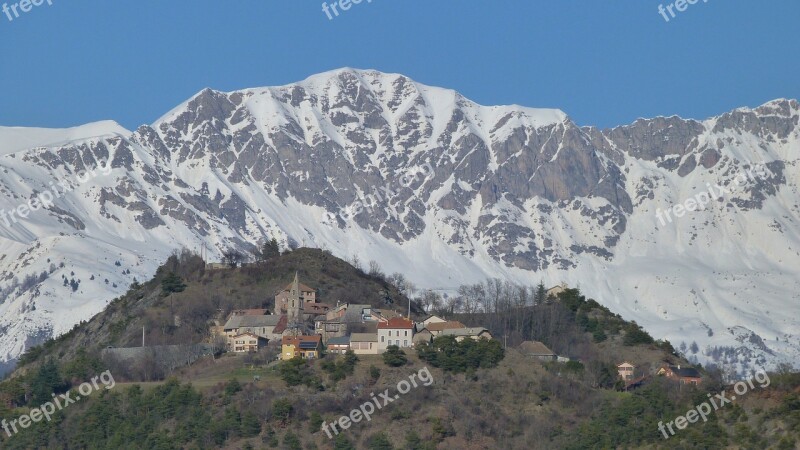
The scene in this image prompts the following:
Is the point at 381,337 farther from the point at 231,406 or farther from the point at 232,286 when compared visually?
the point at 232,286

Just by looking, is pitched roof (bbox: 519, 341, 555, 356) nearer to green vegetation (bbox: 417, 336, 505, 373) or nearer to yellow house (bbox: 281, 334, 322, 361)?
green vegetation (bbox: 417, 336, 505, 373)

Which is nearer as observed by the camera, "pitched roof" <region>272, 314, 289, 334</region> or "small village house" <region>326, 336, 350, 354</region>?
"small village house" <region>326, 336, 350, 354</region>

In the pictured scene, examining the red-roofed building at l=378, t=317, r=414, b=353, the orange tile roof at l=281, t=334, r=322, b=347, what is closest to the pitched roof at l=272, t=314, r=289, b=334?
the orange tile roof at l=281, t=334, r=322, b=347

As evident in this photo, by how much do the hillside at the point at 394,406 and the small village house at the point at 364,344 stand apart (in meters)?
3.66

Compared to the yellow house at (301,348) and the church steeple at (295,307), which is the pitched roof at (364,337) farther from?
the church steeple at (295,307)

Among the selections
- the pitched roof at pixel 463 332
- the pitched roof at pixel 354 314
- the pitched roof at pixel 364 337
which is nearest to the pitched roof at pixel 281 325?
the pitched roof at pixel 354 314

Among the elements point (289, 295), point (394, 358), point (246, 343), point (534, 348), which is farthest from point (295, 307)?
point (394, 358)

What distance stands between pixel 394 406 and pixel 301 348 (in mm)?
15836

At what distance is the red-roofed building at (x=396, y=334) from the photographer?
15338 centimetres

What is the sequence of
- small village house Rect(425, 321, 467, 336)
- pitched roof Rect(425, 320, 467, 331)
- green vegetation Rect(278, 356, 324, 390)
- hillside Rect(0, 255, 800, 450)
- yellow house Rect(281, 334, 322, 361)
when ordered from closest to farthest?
hillside Rect(0, 255, 800, 450), green vegetation Rect(278, 356, 324, 390), yellow house Rect(281, 334, 322, 361), small village house Rect(425, 321, 467, 336), pitched roof Rect(425, 320, 467, 331)

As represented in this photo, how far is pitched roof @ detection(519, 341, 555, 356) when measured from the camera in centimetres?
15912

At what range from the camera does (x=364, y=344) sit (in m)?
153

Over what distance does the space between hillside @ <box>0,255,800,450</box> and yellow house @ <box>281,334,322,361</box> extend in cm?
162

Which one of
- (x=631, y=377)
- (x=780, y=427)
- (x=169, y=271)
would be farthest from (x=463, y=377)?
(x=169, y=271)
